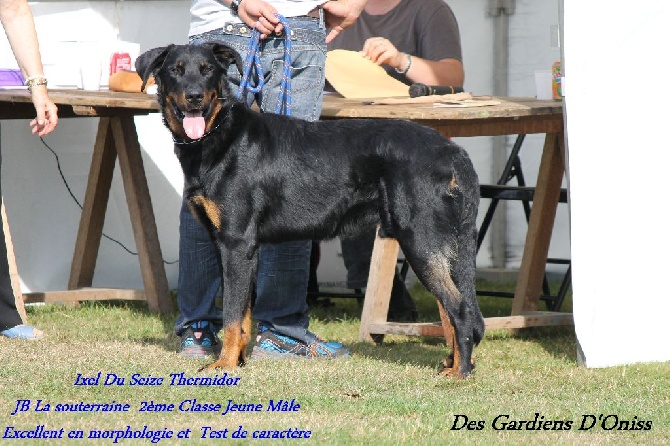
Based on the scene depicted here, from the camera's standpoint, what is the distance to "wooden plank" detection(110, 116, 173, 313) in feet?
19.9

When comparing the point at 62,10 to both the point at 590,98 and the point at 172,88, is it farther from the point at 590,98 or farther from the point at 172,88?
the point at 590,98

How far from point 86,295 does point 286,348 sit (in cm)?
195

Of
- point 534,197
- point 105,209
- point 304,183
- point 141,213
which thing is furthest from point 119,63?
point 534,197

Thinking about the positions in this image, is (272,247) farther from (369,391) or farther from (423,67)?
→ (423,67)

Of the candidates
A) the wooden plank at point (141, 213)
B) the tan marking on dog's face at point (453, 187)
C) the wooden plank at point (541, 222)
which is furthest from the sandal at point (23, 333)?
the wooden plank at point (541, 222)

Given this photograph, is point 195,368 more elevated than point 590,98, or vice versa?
point 590,98

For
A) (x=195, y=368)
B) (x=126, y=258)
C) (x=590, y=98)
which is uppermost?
(x=590, y=98)

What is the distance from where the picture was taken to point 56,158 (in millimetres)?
6641

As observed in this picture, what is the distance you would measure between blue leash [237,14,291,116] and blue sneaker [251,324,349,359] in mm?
998

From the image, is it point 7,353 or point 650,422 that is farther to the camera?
point 7,353

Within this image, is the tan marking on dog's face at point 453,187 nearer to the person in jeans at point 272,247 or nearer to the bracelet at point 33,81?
the person in jeans at point 272,247

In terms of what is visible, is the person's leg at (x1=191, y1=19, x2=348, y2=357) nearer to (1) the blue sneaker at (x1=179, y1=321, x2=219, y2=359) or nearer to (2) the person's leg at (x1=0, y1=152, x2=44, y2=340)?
(1) the blue sneaker at (x1=179, y1=321, x2=219, y2=359)

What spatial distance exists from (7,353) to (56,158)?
214 centimetres

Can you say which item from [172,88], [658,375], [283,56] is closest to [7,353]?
[172,88]
